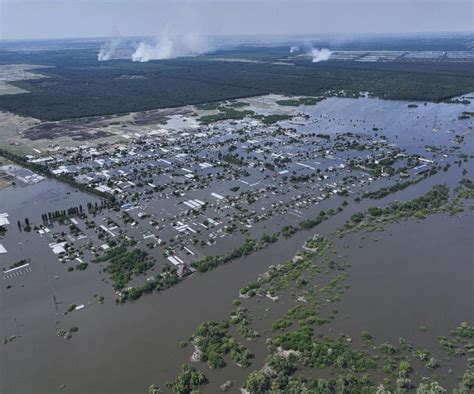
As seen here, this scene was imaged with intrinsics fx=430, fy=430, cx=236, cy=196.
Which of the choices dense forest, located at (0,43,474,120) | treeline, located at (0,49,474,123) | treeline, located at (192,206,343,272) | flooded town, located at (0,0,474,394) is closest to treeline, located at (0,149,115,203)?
flooded town, located at (0,0,474,394)

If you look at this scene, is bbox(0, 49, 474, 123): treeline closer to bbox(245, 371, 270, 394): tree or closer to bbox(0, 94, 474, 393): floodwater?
bbox(0, 94, 474, 393): floodwater

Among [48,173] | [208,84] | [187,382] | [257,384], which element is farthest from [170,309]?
[208,84]

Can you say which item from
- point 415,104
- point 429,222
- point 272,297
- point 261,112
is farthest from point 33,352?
point 415,104

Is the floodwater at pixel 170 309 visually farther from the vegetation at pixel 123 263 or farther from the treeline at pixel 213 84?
the treeline at pixel 213 84

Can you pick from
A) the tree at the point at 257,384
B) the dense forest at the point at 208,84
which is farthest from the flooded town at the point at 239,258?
the dense forest at the point at 208,84

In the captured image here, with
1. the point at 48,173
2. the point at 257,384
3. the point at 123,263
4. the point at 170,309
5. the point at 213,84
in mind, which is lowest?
the point at 170,309

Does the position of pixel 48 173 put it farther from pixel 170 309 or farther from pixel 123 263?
pixel 170 309

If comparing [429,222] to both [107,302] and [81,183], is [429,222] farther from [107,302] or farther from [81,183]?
[81,183]
